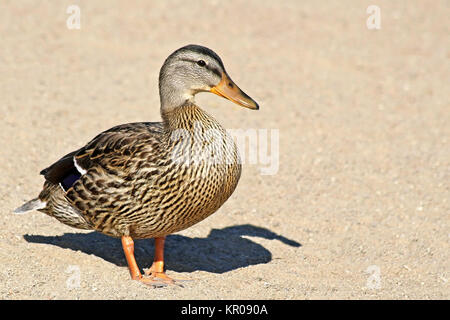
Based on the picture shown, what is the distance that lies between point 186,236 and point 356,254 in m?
1.75

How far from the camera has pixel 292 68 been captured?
472 inches

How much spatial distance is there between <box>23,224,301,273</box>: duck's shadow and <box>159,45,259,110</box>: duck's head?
1722 mm

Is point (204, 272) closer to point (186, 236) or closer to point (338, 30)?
point (186, 236)

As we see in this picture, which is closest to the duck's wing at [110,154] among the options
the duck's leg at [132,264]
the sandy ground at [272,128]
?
the duck's leg at [132,264]

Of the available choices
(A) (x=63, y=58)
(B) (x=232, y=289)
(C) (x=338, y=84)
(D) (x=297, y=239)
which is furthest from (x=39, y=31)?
(B) (x=232, y=289)

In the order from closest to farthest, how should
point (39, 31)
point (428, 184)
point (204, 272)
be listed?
1. point (204, 272)
2. point (428, 184)
3. point (39, 31)

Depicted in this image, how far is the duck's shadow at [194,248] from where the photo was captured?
22.8 feet

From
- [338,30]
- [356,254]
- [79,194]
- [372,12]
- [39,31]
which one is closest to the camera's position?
[79,194]

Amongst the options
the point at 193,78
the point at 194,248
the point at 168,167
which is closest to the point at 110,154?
the point at 168,167

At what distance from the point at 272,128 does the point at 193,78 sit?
4.13 metres

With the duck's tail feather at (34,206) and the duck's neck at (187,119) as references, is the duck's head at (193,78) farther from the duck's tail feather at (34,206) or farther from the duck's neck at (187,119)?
Result: the duck's tail feather at (34,206)

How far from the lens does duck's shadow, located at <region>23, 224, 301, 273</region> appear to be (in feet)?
22.8

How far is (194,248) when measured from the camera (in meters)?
7.38

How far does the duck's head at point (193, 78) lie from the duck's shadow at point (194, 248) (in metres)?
1.72
